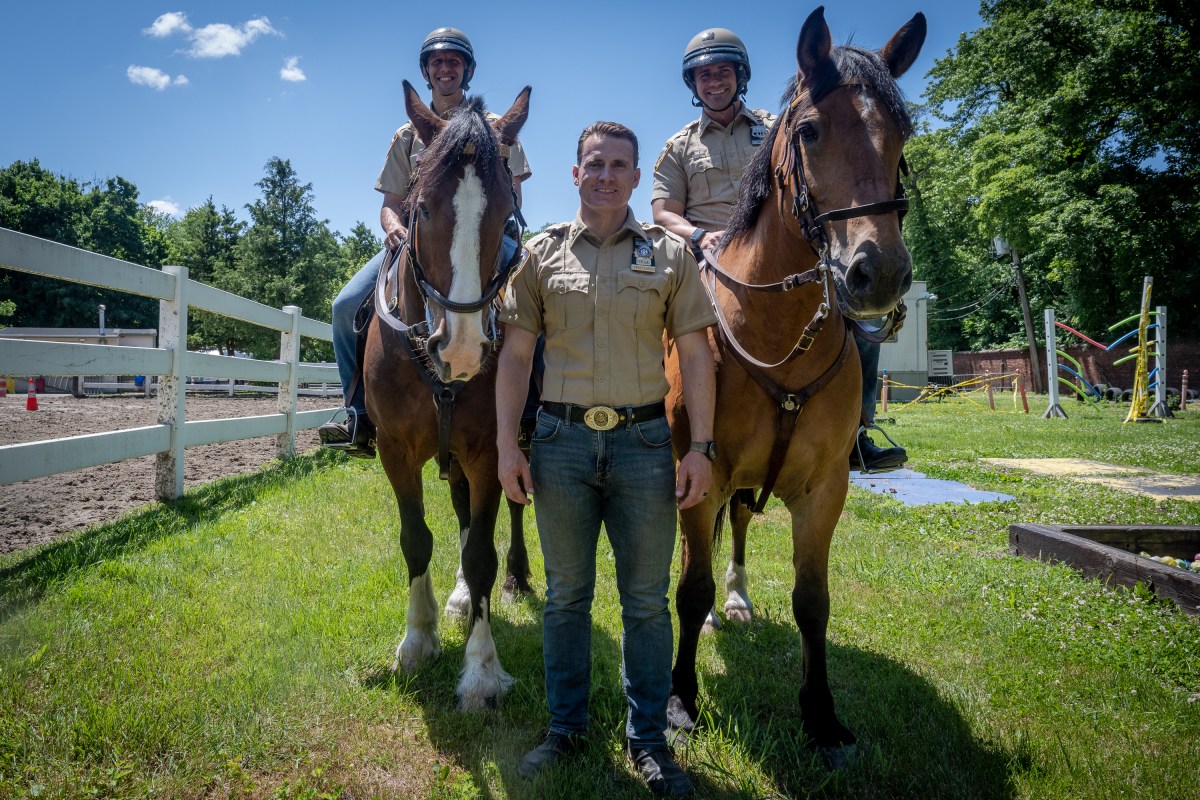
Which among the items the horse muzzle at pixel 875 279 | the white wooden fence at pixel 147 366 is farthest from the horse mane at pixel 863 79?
the white wooden fence at pixel 147 366

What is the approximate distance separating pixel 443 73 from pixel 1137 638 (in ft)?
17.1

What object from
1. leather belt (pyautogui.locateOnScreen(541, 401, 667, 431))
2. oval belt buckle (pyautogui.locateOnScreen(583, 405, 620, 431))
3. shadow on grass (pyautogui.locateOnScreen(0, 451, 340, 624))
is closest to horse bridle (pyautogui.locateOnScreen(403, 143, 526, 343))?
leather belt (pyautogui.locateOnScreen(541, 401, 667, 431))

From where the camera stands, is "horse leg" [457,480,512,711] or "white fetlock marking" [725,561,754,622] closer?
"horse leg" [457,480,512,711]

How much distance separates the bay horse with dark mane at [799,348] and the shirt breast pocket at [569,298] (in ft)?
2.20

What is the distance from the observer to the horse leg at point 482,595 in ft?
10.9

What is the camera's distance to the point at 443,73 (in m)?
4.33

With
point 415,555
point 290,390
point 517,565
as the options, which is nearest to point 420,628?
point 415,555

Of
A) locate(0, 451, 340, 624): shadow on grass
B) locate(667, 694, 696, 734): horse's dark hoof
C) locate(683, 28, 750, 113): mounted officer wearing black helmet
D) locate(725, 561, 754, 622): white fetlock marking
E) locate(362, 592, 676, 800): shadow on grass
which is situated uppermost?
locate(683, 28, 750, 113): mounted officer wearing black helmet

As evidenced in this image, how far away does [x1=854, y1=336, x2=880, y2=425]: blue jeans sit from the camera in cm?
371

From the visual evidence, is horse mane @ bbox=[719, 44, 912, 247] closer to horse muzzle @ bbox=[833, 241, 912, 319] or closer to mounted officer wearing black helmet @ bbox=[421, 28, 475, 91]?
horse muzzle @ bbox=[833, 241, 912, 319]

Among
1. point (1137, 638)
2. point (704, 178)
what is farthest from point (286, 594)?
point (1137, 638)

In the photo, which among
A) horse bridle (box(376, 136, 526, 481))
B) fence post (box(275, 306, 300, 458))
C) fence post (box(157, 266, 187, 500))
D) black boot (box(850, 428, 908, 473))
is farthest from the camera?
fence post (box(275, 306, 300, 458))

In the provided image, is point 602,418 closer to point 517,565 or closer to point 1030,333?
point 517,565

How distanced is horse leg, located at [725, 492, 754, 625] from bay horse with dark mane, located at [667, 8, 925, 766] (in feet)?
4.21
